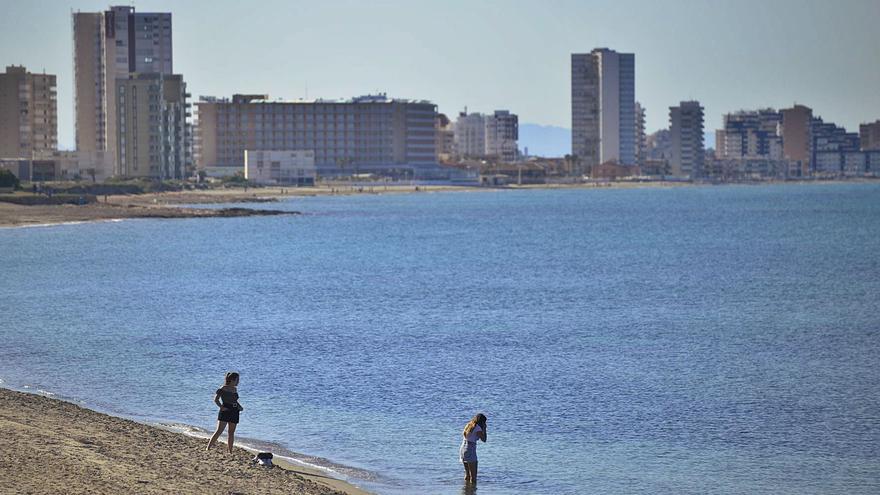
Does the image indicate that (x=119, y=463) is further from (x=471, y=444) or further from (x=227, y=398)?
(x=471, y=444)

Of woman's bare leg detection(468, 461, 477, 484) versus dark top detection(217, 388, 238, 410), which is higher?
dark top detection(217, 388, 238, 410)

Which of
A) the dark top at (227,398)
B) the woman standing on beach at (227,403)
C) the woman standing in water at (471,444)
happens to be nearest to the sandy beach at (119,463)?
the woman standing on beach at (227,403)

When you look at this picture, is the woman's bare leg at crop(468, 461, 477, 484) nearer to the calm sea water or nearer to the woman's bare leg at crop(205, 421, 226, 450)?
the calm sea water

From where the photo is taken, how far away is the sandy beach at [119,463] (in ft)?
71.8

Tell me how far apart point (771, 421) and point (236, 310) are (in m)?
30.1

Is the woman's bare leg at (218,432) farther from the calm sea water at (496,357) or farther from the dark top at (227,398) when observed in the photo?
the calm sea water at (496,357)

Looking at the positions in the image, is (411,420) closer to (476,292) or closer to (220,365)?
(220,365)

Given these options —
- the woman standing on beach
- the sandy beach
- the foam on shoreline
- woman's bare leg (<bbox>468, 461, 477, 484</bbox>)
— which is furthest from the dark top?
woman's bare leg (<bbox>468, 461, 477, 484</bbox>)

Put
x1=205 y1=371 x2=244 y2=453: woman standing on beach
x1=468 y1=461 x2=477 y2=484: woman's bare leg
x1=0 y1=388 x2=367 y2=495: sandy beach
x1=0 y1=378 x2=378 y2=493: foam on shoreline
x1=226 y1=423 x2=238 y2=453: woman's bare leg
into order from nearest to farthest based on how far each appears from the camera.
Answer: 1. x1=0 y1=388 x2=367 y2=495: sandy beach
2. x1=205 y1=371 x2=244 y2=453: woman standing on beach
3. x1=226 y1=423 x2=238 y2=453: woman's bare leg
4. x1=468 y1=461 x2=477 y2=484: woman's bare leg
5. x1=0 y1=378 x2=378 y2=493: foam on shoreline

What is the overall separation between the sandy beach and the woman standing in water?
2050 mm

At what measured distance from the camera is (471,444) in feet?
85.8

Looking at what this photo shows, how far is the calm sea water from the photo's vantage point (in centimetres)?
2941

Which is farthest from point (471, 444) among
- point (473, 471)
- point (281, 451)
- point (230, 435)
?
point (281, 451)

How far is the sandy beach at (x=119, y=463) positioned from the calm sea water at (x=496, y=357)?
281 centimetres
